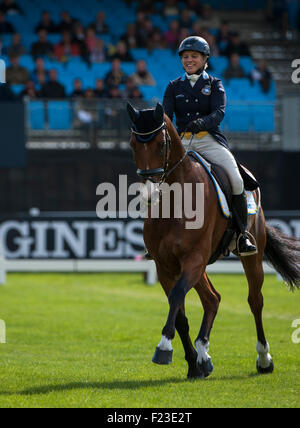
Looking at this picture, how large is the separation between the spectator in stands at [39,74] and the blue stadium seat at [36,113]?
2223 millimetres

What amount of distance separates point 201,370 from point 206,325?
44 centimetres

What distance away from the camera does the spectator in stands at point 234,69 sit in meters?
24.5

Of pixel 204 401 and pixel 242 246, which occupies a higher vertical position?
pixel 242 246

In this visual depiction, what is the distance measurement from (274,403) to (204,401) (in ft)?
1.91

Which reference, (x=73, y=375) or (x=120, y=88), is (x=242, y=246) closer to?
(x=73, y=375)

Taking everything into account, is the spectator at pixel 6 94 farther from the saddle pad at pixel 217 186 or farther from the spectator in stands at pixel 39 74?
the saddle pad at pixel 217 186

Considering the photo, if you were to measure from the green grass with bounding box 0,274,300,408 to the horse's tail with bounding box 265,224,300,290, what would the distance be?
954mm

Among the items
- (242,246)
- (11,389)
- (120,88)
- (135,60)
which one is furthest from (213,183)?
(135,60)

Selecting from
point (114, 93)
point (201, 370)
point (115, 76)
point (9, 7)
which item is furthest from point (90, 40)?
point (201, 370)

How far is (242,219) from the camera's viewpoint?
8609 mm

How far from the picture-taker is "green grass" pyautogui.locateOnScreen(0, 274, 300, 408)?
6992 mm

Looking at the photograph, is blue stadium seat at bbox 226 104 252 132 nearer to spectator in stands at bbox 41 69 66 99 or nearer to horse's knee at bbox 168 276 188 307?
spectator in stands at bbox 41 69 66 99

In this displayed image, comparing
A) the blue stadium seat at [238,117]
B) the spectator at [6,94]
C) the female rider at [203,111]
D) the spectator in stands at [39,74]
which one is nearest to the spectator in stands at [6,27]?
the spectator in stands at [39,74]
